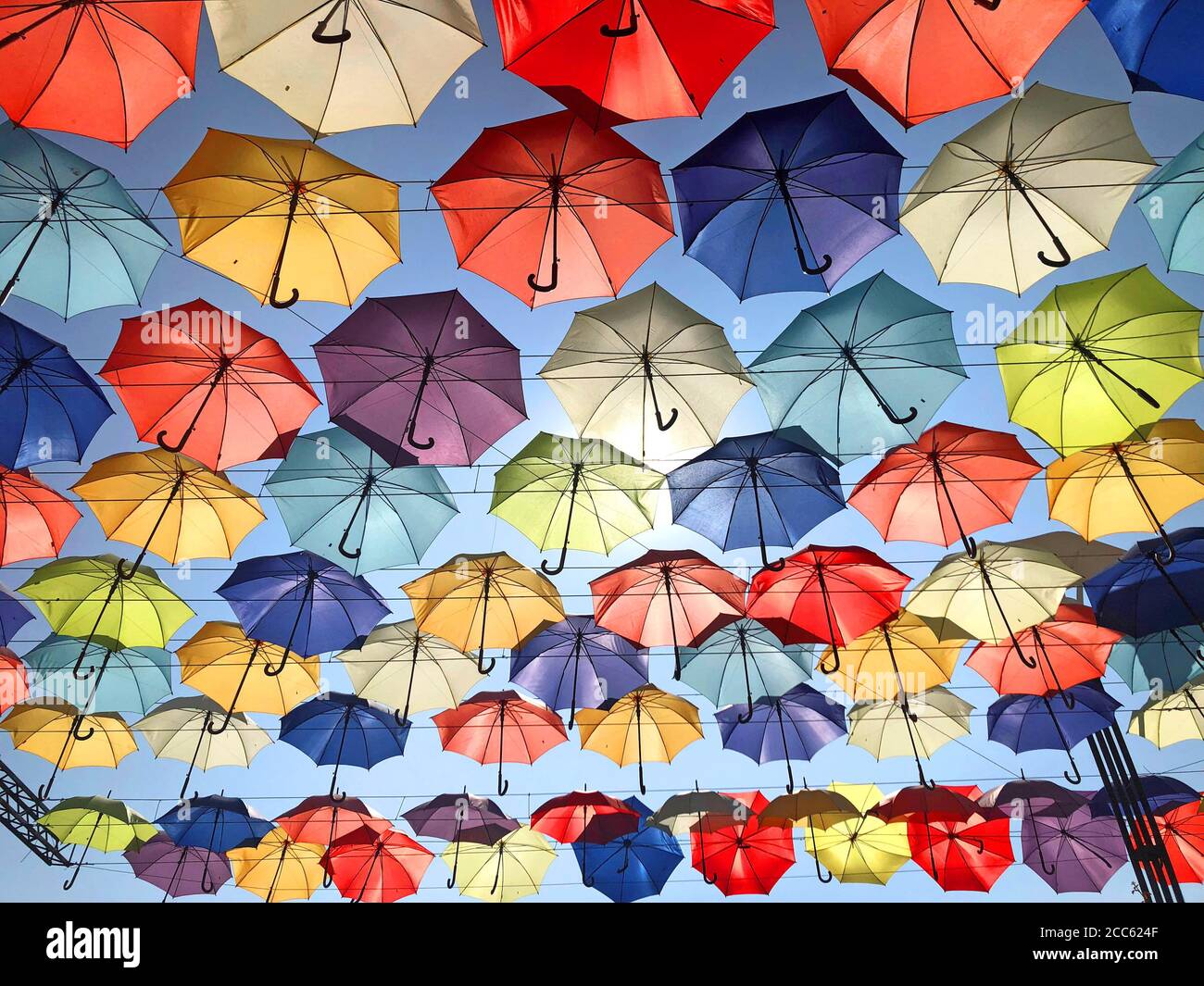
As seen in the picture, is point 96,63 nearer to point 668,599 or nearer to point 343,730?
point 668,599

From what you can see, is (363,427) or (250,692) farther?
(250,692)

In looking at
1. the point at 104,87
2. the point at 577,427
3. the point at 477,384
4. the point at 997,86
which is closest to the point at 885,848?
the point at 577,427

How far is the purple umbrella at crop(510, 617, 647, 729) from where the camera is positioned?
9109 mm

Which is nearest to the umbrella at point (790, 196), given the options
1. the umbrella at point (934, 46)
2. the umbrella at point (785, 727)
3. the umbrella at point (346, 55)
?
the umbrella at point (934, 46)

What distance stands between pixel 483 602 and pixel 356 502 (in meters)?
1.65

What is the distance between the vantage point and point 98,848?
11.4m

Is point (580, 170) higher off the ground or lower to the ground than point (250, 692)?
higher

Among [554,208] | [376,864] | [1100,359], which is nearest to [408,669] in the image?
[376,864]

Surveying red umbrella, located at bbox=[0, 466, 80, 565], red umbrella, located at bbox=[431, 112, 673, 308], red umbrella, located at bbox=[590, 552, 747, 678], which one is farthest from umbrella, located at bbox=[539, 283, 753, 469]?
red umbrella, located at bbox=[0, 466, 80, 565]

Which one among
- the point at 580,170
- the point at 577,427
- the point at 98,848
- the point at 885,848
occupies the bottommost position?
the point at 885,848

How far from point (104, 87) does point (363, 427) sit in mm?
2871

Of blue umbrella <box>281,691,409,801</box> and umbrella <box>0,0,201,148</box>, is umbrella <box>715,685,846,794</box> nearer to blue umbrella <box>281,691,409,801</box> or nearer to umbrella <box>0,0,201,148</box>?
blue umbrella <box>281,691,409,801</box>

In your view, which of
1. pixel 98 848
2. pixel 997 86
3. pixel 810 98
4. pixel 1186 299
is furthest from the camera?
pixel 98 848
